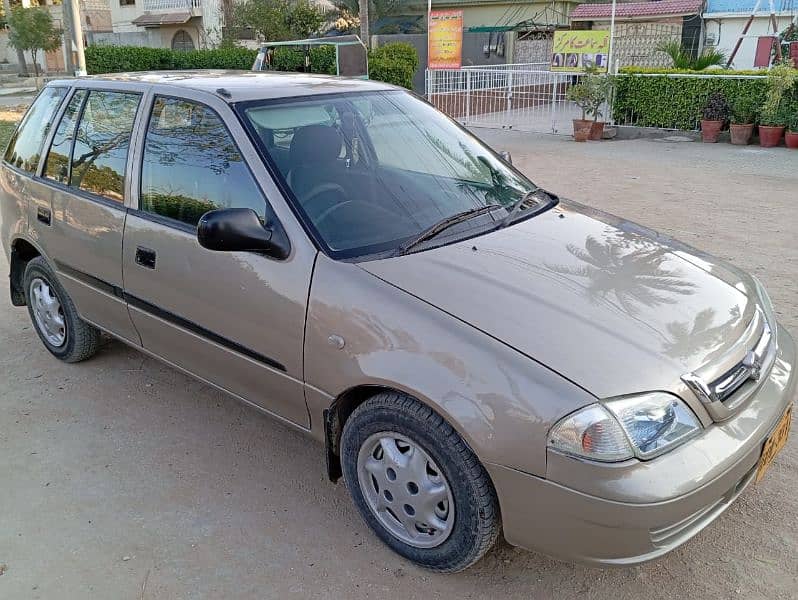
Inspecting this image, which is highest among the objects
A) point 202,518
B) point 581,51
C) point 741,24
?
point 741,24

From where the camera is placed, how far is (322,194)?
2.98 meters

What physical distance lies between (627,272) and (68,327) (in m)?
3.31

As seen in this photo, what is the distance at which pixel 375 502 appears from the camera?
2.75m

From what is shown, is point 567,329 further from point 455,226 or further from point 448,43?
point 448,43

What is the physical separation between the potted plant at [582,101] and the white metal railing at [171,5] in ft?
93.2

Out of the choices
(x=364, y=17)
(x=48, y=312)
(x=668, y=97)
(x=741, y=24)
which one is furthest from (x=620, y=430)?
(x=364, y=17)

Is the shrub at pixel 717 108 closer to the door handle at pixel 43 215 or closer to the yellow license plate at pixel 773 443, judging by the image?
the yellow license plate at pixel 773 443

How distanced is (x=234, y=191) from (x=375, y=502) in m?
1.44

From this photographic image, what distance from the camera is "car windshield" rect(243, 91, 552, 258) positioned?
292 cm

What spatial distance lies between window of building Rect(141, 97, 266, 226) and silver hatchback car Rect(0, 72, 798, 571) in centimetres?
1

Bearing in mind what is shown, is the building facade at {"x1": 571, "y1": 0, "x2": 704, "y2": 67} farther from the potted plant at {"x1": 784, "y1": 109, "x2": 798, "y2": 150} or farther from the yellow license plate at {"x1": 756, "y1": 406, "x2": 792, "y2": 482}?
the yellow license plate at {"x1": 756, "y1": 406, "x2": 792, "y2": 482}

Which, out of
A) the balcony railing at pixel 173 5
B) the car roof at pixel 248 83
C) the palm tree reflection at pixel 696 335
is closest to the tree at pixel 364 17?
the balcony railing at pixel 173 5

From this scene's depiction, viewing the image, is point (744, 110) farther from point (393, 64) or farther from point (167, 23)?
point (167, 23)

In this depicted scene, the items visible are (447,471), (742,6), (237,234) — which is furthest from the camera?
(742,6)
